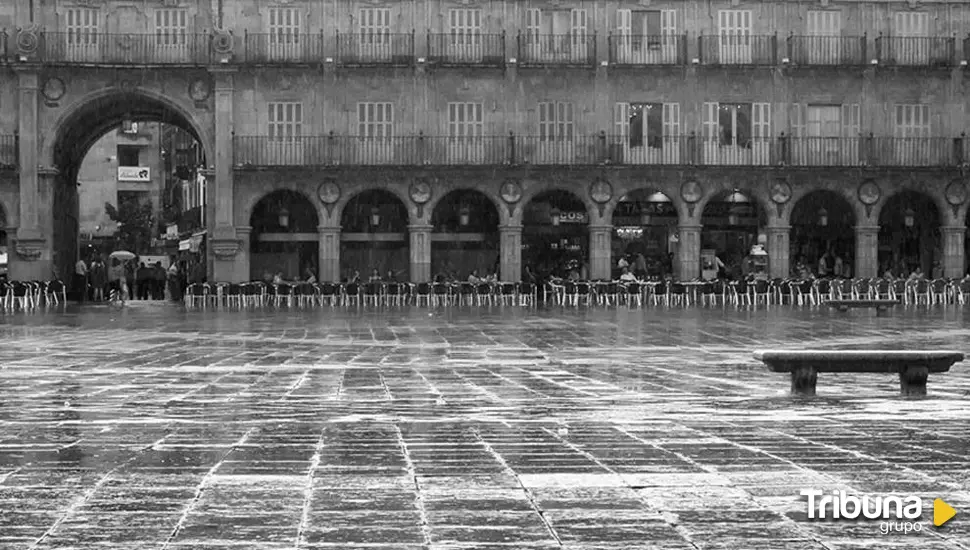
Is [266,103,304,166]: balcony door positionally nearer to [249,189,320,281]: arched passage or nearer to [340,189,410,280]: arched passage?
[249,189,320,281]: arched passage

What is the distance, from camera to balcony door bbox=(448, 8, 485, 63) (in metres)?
43.8

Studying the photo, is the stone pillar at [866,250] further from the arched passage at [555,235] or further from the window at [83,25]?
the window at [83,25]

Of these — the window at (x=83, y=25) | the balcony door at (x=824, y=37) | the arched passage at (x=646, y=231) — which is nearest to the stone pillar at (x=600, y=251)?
the arched passage at (x=646, y=231)

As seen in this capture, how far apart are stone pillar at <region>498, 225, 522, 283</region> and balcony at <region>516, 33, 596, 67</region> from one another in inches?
185

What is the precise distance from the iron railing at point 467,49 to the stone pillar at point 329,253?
5.53 metres

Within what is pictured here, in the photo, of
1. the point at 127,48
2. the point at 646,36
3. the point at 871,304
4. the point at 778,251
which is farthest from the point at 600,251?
the point at 127,48

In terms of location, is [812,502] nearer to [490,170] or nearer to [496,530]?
[496,530]

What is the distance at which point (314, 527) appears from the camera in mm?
6352

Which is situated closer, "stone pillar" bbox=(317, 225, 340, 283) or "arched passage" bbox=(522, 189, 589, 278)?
"stone pillar" bbox=(317, 225, 340, 283)

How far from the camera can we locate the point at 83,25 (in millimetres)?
43219

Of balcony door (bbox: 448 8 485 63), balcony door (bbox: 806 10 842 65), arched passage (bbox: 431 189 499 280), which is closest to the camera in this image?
balcony door (bbox: 448 8 485 63)

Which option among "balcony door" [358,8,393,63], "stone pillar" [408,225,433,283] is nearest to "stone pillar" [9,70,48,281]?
"balcony door" [358,8,393,63]

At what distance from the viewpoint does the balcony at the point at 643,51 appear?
145ft

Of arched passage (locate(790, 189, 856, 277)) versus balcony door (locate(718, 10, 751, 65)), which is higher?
balcony door (locate(718, 10, 751, 65))
